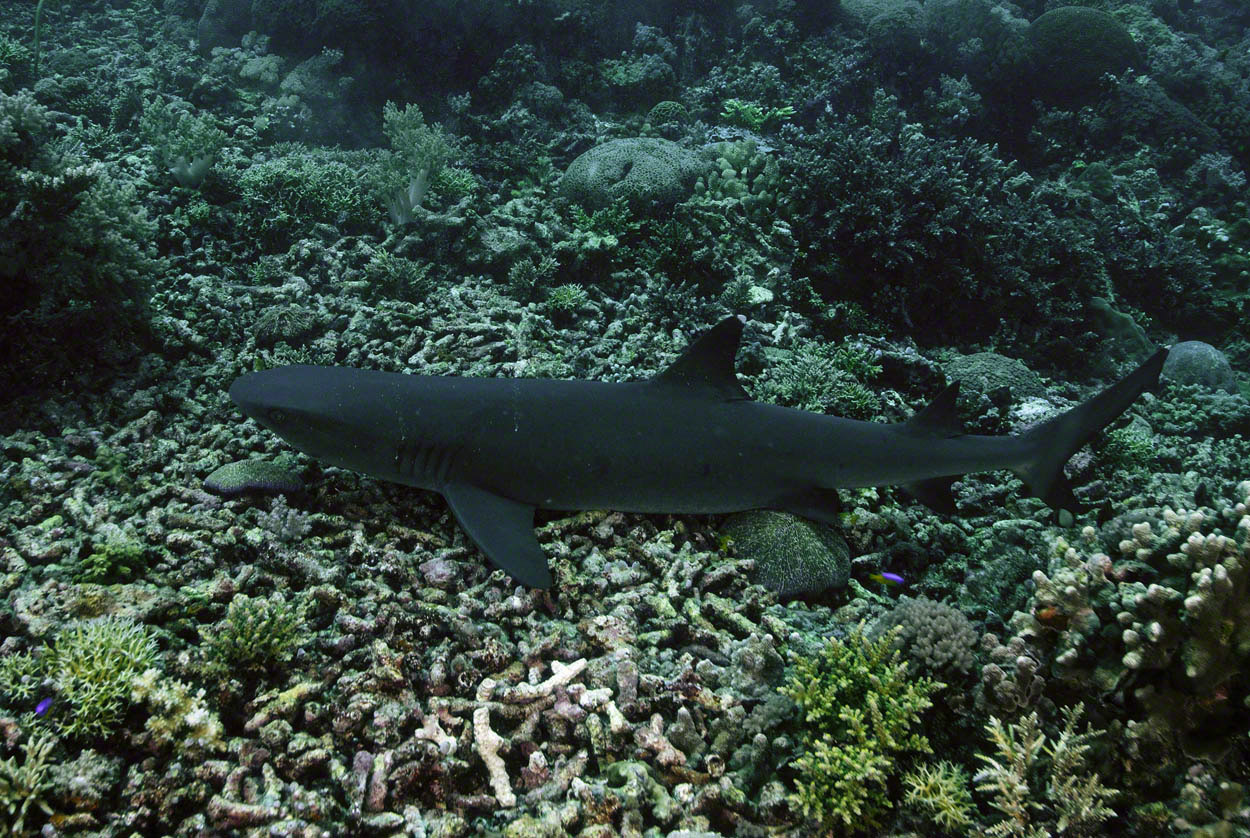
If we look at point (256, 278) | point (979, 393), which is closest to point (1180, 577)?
point (979, 393)

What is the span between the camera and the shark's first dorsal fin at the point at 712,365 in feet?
12.3

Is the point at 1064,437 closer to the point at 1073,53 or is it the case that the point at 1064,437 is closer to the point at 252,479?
the point at 252,479

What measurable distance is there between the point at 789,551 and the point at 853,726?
53.1 inches

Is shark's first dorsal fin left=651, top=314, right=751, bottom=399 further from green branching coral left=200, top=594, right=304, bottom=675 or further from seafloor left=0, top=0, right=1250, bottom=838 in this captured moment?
green branching coral left=200, top=594, right=304, bottom=675

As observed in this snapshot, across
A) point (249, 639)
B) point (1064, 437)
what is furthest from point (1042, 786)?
point (249, 639)

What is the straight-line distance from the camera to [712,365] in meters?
3.85

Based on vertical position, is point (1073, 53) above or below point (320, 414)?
above

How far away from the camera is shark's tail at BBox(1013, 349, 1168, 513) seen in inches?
157

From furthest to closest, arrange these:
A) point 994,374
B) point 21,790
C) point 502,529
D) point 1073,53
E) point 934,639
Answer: point 1073,53, point 994,374, point 502,529, point 934,639, point 21,790

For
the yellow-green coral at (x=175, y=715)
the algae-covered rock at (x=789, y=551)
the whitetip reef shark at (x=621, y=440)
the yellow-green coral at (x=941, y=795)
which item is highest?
the whitetip reef shark at (x=621, y=440)

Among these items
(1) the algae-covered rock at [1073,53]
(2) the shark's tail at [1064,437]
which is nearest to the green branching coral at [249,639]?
(2) the shark's tail at [1064,437]

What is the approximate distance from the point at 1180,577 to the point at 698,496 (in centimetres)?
224

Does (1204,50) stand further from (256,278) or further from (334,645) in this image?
(334,645)

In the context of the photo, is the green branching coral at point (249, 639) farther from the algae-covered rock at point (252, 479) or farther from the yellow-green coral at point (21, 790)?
the algae-covered rock at point (252, 479)
